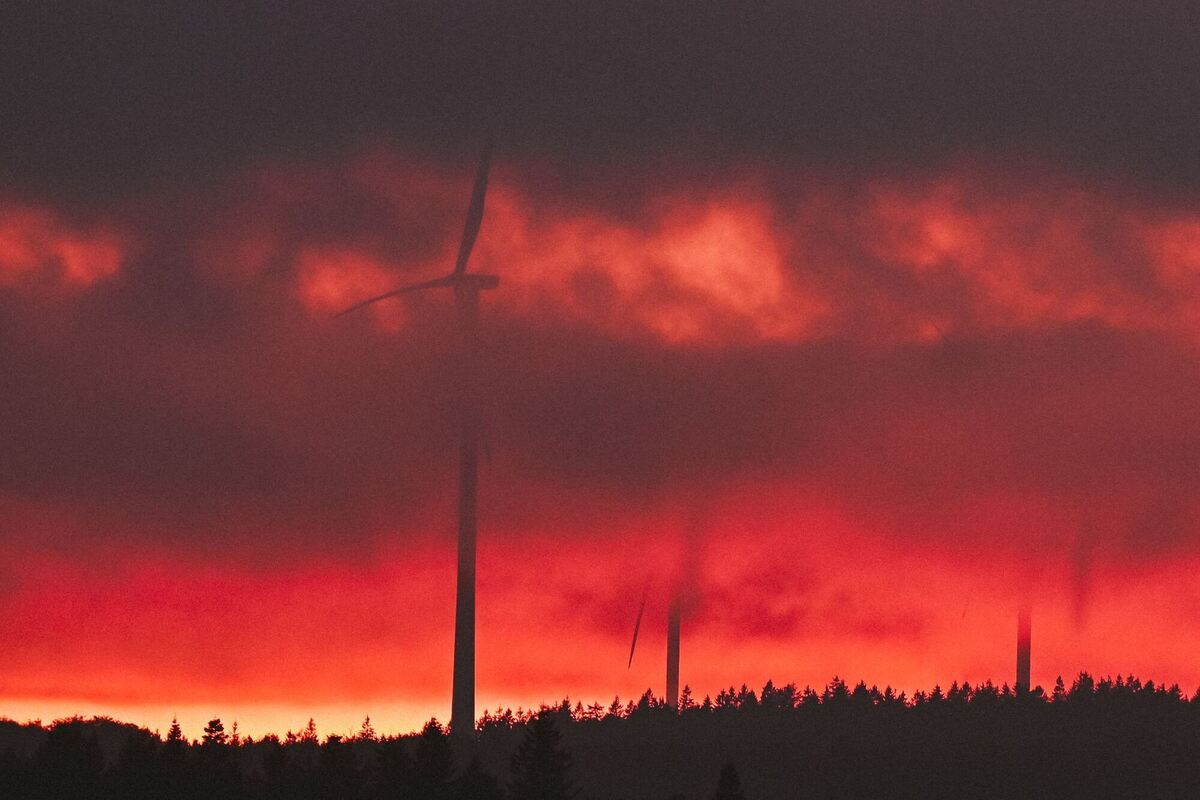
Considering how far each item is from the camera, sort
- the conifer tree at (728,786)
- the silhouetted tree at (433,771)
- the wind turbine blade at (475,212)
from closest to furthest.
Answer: the conifer tree at (728,786) < the silhouetted tree at (433,771) < the wind turbine blade at (475,212)

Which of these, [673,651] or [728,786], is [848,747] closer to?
[673,651]

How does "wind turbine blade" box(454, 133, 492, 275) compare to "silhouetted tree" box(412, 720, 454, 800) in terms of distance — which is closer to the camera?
"silhouetted tree" box(412, 720, 454, 800)

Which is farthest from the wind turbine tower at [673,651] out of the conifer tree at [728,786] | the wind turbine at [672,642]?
the conifer tree at [728,786]

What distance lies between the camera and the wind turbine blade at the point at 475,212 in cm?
14950

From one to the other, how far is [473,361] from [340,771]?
4700cm

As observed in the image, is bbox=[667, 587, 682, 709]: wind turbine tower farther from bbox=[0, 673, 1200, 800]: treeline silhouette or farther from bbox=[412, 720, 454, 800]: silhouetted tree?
bbox=[412, 720, 454, 800]: silhouetted tree

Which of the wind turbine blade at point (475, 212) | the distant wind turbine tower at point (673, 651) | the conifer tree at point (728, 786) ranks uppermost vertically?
the wind turbine blade at point (475, 212)

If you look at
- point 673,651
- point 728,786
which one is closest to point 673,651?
point 673,651

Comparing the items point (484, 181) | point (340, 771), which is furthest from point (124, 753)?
point (484, 181)

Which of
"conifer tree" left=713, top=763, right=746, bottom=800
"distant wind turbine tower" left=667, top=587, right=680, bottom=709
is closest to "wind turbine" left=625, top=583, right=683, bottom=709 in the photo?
"distant wind turbine tower" left=667, top=587, right=680, bottom=709

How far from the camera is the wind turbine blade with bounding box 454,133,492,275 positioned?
150 meters

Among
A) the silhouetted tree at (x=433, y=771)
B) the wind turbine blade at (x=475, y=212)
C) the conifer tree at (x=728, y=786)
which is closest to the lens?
the conifer tree at (x=728, y=786)

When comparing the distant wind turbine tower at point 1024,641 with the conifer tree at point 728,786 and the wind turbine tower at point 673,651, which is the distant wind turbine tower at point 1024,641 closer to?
the wind turbine tower at point 673,651

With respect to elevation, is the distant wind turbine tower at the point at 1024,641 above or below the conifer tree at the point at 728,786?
above
